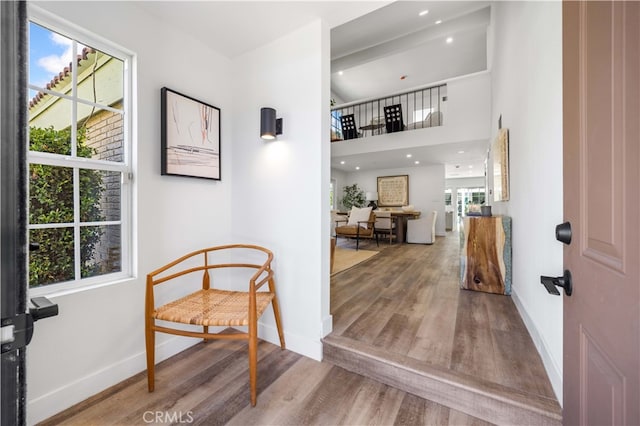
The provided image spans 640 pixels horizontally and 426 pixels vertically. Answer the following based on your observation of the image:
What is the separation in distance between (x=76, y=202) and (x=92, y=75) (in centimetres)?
78

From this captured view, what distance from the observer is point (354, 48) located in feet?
17.5

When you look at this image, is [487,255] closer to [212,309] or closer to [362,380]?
[362,380]

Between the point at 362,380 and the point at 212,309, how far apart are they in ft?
3.31

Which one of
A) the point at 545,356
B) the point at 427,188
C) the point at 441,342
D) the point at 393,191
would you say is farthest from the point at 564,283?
the point at 393,191

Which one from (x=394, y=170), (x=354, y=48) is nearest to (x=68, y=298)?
(x=354, y=48)

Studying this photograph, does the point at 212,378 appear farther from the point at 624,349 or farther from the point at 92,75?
the point at 92,75

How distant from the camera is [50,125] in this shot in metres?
1.38

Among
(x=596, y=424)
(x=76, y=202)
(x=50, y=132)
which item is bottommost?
(x=596, y=424)

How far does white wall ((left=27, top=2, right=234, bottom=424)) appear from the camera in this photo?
A: 134 cm

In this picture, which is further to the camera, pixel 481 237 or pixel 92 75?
pixel 481 237

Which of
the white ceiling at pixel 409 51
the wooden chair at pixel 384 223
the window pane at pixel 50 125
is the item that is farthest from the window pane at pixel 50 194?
the wooden chair at pixel 384 223

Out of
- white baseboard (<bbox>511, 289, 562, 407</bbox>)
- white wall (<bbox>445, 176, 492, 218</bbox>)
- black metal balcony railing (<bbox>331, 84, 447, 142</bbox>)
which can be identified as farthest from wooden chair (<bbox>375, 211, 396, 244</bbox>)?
white wall (<bbox>445, 176, 492, 218</bbox>)

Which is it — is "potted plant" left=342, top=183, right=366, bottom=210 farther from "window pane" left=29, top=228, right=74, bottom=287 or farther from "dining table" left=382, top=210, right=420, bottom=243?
"window pane" left=29, top=228, right=74, bottom=287

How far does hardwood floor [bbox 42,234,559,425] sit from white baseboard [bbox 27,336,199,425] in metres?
0.04
